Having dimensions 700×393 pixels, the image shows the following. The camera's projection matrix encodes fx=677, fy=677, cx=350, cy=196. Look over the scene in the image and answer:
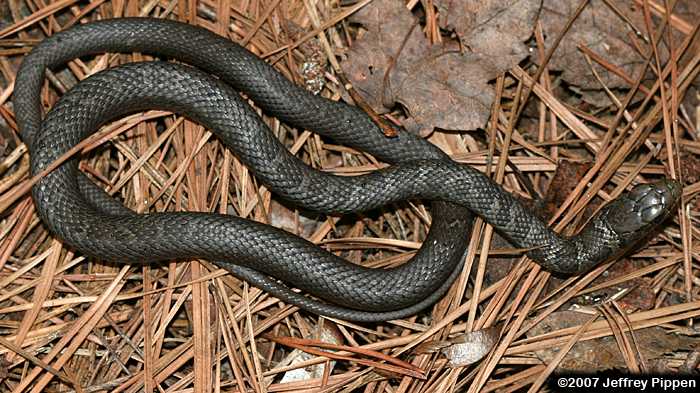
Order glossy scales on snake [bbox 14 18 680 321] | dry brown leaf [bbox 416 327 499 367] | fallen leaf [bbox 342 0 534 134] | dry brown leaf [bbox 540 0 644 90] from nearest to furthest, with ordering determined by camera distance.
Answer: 1. dry brown leaf [bbox 416 327 499 367]
2. glossy scales on snake [bbox 14 18 680 321]
3. fallen leaf [bbox 342 0 534 134]
4. dry brown leaf [bbox 540 0 644 90]

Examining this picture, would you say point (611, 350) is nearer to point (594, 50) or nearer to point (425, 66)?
point (594, 50)

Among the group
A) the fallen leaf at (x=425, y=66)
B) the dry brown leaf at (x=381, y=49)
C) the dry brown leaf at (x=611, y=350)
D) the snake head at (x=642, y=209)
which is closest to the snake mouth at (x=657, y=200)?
the snake head at (x=642, y=209)

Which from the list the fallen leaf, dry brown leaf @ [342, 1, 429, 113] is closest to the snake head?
the fallen leaf

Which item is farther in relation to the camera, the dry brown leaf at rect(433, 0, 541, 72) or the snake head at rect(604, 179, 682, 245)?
the dry brown leaf at rect(433, 0, 541, 72)

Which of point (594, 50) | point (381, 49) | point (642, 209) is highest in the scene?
point (594, 50)

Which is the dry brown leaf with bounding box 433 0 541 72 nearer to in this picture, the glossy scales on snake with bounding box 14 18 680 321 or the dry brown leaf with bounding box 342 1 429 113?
the dry brown leaf with bounding box 342 1 429 113

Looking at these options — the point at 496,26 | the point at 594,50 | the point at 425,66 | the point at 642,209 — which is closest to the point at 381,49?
the point at 425,66

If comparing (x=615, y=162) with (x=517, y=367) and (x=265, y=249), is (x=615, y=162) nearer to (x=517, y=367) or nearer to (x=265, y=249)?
(x=517, y=367)
